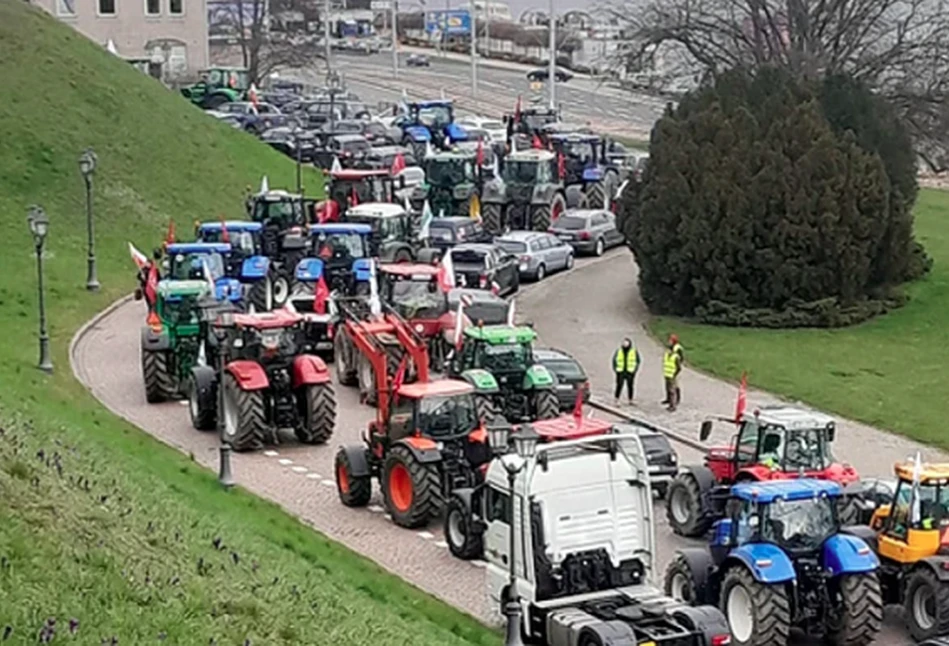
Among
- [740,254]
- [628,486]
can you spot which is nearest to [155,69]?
[740,254]

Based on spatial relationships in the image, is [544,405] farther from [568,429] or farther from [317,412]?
[568,429]

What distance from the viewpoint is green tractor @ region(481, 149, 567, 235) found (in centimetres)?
5350

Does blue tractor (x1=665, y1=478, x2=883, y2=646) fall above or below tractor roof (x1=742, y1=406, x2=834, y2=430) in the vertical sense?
below

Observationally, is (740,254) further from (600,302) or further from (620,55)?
(620,55)

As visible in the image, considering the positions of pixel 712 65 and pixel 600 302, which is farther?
pixel 712 65

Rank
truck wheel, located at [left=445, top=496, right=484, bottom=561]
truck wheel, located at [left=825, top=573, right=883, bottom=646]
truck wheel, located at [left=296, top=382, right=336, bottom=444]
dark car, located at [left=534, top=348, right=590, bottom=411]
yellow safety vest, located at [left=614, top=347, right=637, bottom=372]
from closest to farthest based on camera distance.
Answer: truck wheel, located at [left=825, top=573, right=883, bottom=646]
truck wheel, located at [left=445, top=496, right=484, bottom=561]
truck wheel, located at [left=296, top=382, right=336, bottom=444]
dark car, located at [left=534, top=348, right=590, bottom=411]
yellow safety vest, located at [left=614, top=347, right=637, bottom=372]

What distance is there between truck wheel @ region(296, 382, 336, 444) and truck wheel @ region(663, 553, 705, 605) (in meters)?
9.53

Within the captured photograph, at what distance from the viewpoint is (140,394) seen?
3338 cm

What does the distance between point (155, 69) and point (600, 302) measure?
1951 inches

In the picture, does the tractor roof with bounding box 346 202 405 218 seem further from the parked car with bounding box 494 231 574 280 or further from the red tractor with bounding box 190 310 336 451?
the red tractor with bounding box 190 310 336 451

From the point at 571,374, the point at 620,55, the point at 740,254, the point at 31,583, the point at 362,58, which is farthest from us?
the point at 362,58

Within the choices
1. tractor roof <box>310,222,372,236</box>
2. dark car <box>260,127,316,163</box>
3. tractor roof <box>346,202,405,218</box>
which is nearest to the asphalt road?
tractor roof <box>346,202,405,218</box>

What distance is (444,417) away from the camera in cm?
2541

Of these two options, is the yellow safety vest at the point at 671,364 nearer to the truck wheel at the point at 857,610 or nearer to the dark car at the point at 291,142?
the truck wheel at the point at 857,610
